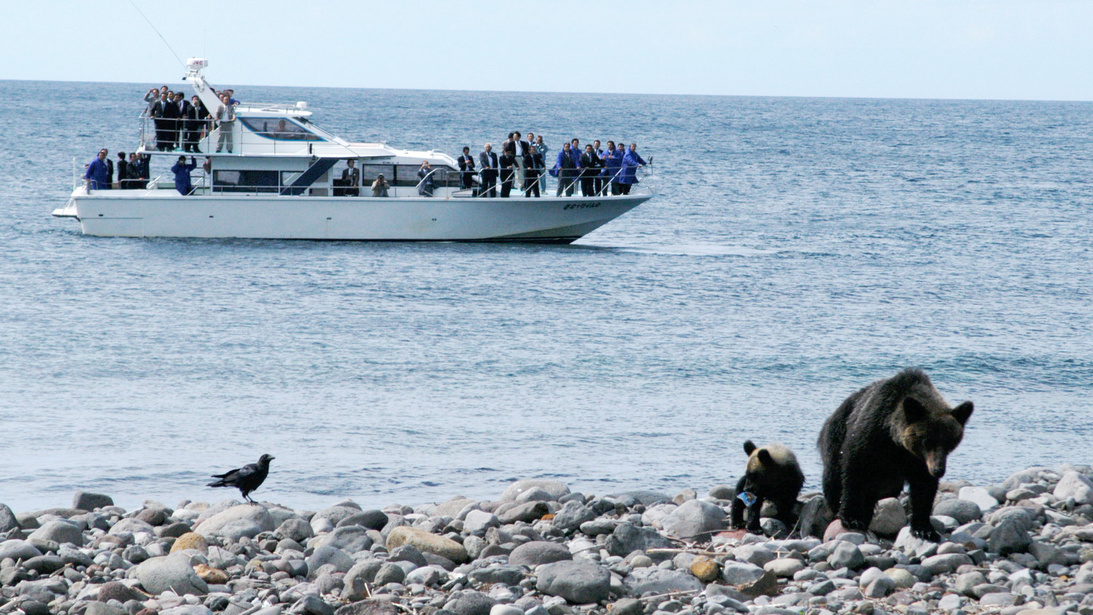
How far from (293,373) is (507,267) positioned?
40.1ft

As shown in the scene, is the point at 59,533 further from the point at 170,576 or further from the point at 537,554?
the point at 537,554

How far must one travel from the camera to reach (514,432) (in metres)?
15.6

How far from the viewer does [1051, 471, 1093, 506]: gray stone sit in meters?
9.26

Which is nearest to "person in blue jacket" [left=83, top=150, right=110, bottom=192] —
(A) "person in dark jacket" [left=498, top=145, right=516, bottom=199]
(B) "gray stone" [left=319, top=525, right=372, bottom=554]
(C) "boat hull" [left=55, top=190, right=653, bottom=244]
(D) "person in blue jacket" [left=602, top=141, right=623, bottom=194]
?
(C) "boat hull" [left=55, top=190, right=653, bottom=244]

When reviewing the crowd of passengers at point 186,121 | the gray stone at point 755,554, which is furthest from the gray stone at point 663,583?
the crowd of passengers at point 186,121

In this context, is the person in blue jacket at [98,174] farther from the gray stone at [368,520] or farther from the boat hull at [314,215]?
the gray stone at [368,520]

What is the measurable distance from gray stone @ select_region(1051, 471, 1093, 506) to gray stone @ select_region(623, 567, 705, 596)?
3639mm

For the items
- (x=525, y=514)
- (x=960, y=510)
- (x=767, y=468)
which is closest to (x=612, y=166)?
(x=525, y=514)

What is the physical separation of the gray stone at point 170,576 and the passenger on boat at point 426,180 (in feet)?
82.7

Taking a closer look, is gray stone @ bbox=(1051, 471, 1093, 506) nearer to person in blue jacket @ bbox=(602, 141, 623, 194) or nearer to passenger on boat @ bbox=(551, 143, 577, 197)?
passenger on boat @ bbox=(551, 143, 577, 197)

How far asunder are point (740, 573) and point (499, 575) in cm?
138

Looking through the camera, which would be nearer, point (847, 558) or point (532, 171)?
point (847, 558)

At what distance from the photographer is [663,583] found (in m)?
7.09

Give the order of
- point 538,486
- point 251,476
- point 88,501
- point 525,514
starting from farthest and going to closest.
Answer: point 251,476
point 538,486
point 88,501
point 525,514
